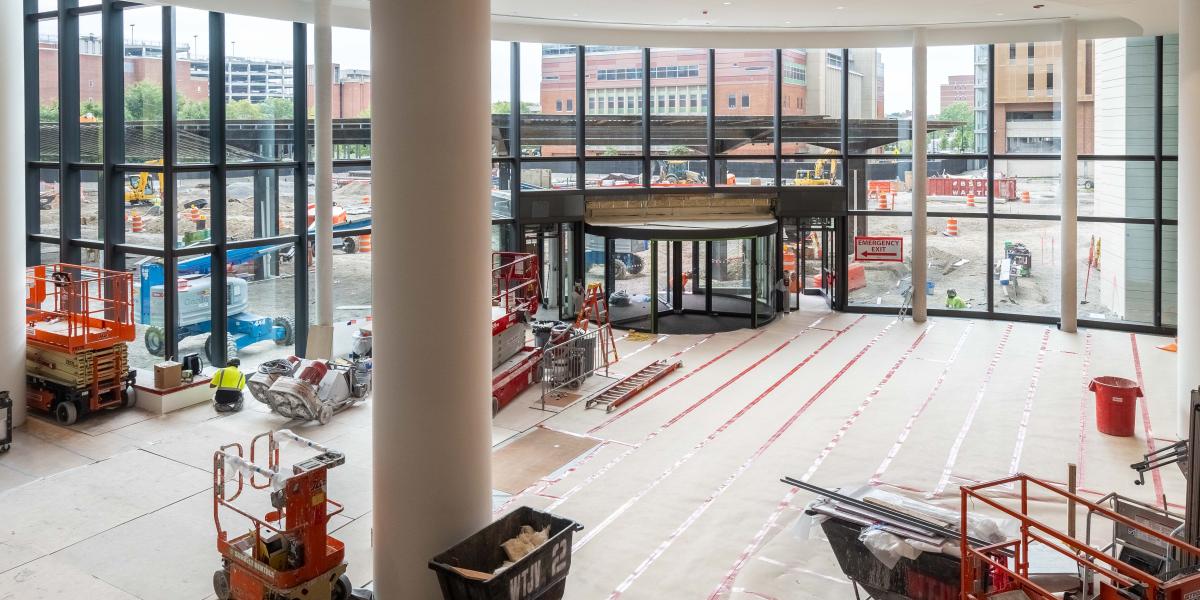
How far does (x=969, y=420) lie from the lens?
1394cm

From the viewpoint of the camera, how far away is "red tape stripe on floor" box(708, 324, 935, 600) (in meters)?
8.77

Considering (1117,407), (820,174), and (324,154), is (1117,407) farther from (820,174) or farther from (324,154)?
(324,154)

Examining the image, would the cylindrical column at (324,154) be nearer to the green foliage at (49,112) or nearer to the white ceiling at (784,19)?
the white ceiling at (784,19)

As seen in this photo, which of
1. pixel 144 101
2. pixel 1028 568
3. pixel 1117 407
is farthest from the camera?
Answer: pixel 144 101

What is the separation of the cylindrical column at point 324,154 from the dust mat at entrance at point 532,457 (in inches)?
223

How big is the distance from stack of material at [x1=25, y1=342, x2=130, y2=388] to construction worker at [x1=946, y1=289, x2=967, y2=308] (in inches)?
687

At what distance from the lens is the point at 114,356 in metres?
13.8

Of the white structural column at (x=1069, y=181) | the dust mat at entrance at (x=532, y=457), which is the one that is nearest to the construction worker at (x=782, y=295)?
the white structural column at (x=1069, y=181)

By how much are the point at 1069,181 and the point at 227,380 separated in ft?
55.7

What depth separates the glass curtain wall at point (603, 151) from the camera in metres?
16.0

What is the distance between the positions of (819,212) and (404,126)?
16533mm

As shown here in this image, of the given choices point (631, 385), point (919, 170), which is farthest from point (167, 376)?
point (919, 170)

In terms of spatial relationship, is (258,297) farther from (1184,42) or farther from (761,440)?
(1184,42)

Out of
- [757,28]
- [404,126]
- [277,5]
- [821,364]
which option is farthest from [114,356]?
[757,28]
